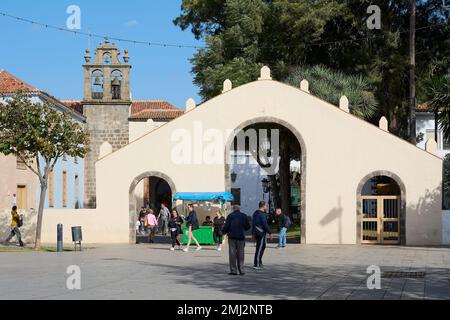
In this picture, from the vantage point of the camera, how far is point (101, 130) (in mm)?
54531

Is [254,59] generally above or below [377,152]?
above

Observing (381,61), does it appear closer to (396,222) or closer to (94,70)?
(396,222)

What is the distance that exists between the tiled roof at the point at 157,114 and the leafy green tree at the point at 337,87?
22644mm

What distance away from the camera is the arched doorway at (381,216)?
103 ft

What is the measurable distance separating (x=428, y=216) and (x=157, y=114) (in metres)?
32.6

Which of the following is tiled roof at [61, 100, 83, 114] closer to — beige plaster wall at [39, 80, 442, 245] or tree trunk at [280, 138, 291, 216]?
tree trunk at [280, 138, 291, 216]

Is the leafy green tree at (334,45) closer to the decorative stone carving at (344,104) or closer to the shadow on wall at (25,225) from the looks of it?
the decorative stone carving at (344,104)

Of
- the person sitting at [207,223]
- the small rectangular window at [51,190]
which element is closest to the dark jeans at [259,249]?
the person sitting at [207,223]

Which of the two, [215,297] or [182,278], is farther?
[182,278]

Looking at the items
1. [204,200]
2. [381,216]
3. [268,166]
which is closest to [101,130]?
[268,166]

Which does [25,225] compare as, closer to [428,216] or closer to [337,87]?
[337,87]

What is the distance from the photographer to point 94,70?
51781 millimetres

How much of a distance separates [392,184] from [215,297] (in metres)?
23.6

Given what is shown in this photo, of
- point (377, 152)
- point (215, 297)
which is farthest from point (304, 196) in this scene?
point (215, 297)
